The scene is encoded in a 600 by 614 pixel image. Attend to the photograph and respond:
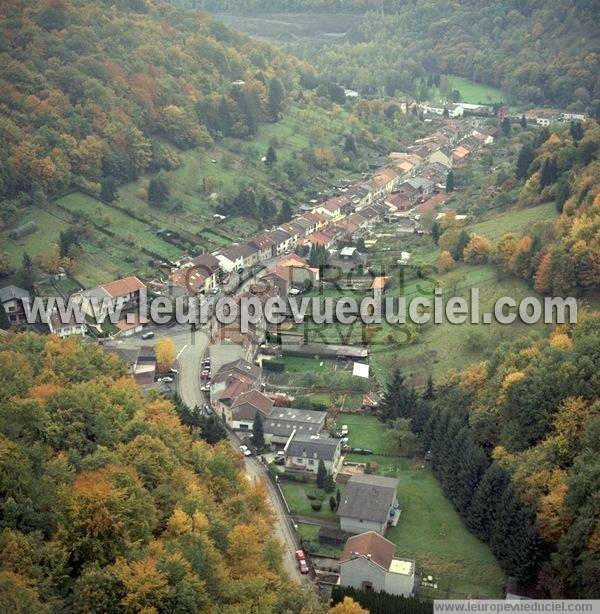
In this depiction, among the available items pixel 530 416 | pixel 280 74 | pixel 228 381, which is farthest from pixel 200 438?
pixel 280 74

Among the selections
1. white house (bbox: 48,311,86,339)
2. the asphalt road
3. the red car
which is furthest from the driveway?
white house (bbox: 48,311,86,339)

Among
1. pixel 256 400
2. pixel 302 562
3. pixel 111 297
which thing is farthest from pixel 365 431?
pixel 111 297

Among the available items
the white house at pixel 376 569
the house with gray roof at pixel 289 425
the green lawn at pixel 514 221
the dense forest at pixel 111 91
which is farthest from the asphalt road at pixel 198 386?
the dense forest at pixel 111 91

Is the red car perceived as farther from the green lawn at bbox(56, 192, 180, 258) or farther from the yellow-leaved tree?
A: the green lawn at bbox(56, 192, 180, 258)

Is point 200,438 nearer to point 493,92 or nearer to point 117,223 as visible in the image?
point 117,223

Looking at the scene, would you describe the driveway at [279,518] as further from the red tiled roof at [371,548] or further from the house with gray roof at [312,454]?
the red tiled roof at [371,548]

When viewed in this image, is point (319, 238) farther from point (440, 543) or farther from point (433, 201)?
point (440, 543)
